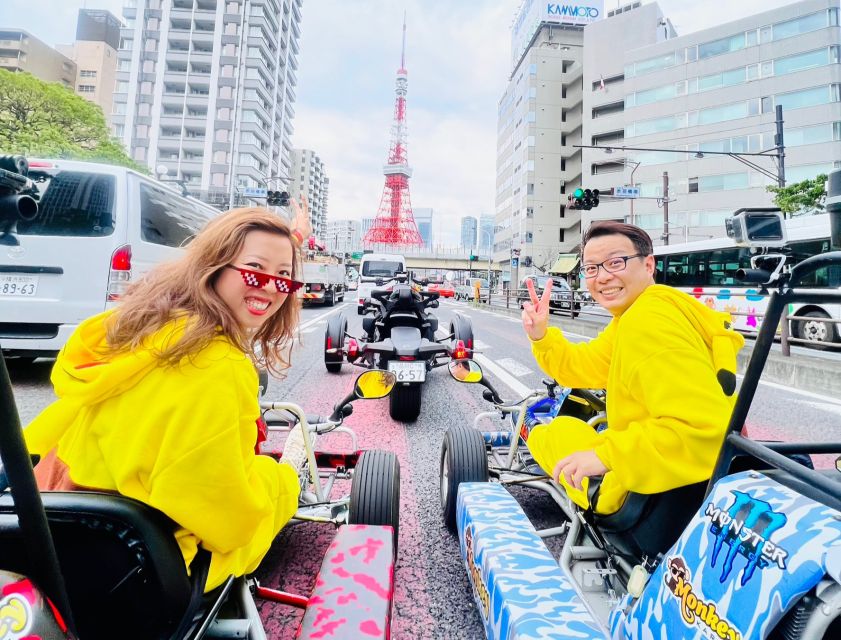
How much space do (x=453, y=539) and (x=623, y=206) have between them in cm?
4467

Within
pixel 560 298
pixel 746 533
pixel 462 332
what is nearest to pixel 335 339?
pixel 462 332

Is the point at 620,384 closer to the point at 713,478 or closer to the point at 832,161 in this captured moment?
the point at 713,478

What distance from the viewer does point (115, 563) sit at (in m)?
0.84

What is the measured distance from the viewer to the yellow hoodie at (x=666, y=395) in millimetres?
1206

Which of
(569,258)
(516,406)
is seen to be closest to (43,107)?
(516,406)

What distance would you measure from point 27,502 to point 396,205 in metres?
76.3

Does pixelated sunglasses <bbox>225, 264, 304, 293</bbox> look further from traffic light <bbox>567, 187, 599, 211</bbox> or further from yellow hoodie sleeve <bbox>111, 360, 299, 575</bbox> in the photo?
traffic light <bbox>567, 187, 599, 211</bbox>

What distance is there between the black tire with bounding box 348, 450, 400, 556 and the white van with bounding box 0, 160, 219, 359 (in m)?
3.12

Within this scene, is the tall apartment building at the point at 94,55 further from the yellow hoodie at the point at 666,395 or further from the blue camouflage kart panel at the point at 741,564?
the blue camouflage kart panel at the point at 741,564

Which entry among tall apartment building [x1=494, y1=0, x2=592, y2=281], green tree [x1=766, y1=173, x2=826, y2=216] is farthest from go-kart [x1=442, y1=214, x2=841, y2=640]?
tall apartment building [x1=494, y1=0, x2=592, y2=281]

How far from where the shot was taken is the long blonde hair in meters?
0.99

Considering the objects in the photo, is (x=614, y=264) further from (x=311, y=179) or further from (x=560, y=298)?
(x=311, y=179)

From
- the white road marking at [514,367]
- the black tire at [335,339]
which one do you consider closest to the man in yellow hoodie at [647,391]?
the black tire at [335,339]

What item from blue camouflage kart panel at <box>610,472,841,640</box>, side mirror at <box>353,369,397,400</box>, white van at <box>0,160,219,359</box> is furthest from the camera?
white van at <box>0,160,219,359</box>
